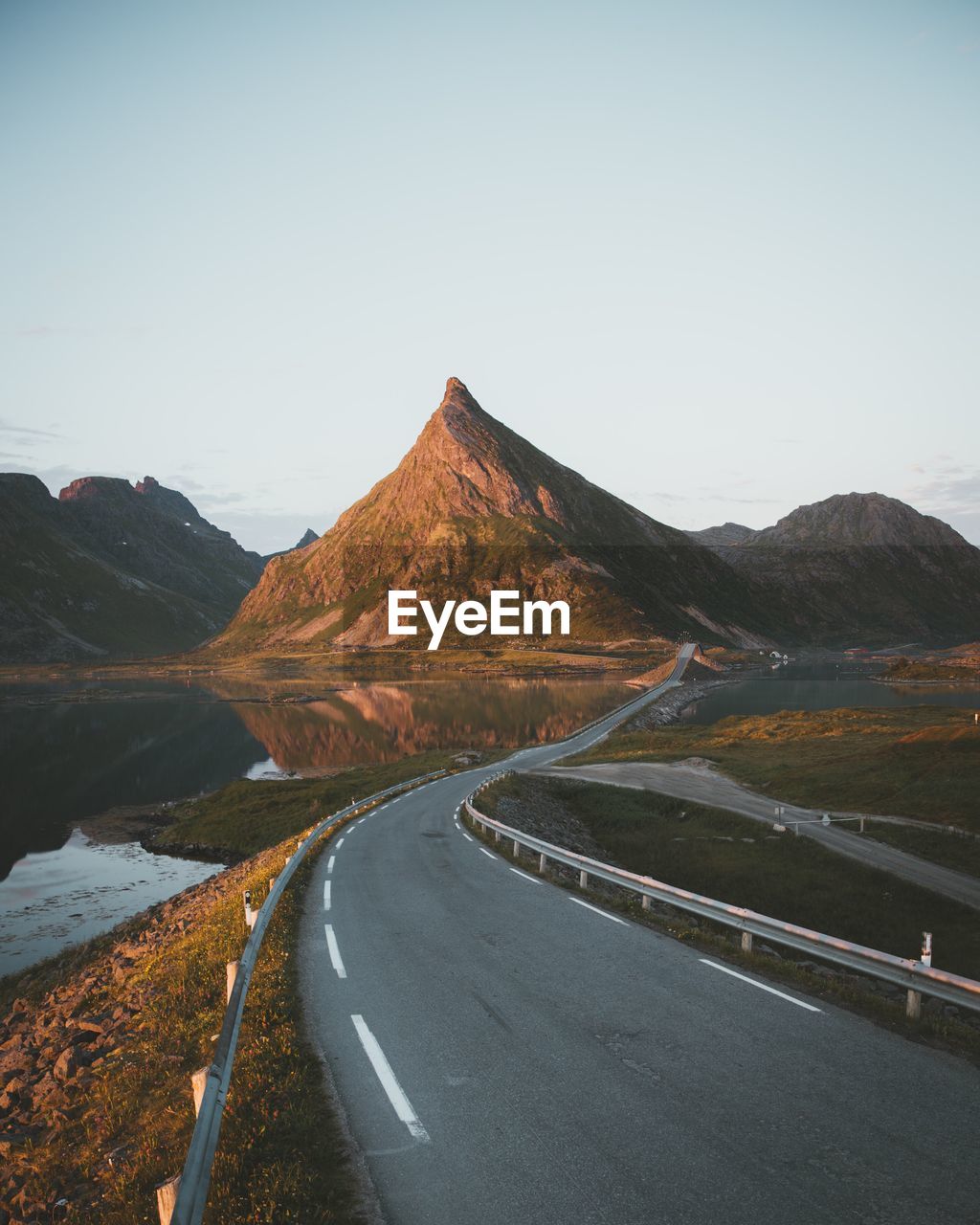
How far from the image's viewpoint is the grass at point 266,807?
5322 centimetres

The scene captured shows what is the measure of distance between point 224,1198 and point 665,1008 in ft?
25.1

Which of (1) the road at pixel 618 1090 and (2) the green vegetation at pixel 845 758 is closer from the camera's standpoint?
(1) the road at pixel 618 1090

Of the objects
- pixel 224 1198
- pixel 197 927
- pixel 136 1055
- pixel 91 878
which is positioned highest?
pixel 224 1198

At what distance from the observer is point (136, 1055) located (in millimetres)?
13742

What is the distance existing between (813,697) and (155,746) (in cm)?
11218

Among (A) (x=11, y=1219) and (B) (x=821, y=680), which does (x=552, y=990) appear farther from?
(B) (x=821, y=680)

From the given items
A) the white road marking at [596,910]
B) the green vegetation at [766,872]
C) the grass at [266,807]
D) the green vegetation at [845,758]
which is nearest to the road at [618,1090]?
the white road marking at [596,910]

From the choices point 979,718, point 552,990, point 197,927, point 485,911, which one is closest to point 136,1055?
point 552,990

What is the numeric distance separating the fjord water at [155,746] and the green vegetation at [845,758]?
22.8 meters

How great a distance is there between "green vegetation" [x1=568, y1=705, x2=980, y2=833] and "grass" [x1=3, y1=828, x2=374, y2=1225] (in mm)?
39726

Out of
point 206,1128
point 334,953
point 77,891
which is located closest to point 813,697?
point 77,891

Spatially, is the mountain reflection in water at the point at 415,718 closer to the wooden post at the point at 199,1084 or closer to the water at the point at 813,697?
the water at the point at 813,697

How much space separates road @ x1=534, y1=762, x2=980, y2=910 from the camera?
114ft

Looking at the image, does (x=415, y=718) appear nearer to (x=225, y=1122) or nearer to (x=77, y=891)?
(x=77, y=891)
